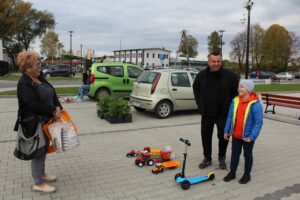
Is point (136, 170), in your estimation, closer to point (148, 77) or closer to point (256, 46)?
point (148, 77)

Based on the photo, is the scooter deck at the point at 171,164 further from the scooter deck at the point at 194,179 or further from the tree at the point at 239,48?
the tree at the point at 239,48

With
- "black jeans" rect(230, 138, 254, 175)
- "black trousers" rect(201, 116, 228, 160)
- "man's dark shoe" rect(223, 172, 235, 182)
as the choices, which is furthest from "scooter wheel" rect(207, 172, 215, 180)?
"black trousers" rect(201, 116, 228, 160)

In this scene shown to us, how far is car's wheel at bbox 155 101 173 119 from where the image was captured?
9453 mm

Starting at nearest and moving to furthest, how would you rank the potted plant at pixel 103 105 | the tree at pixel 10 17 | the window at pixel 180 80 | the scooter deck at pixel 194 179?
1. the scooter deck at pixel 194 179
2. the potted plant at pixel 103 105
3. the window at pixel 180 80
4. the tree at pixel 10 17

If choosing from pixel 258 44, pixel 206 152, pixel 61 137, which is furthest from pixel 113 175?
pixel 258 44

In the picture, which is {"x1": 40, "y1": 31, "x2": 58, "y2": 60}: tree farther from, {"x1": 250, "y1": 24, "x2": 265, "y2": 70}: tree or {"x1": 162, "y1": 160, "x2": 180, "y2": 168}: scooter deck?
{"x1": 162, "y1": 160, "x2": 180, "y2": 168}: scooter deck

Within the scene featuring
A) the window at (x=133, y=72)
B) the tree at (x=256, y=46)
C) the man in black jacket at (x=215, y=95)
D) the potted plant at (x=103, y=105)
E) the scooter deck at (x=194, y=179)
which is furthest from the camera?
the tree at (x=256, y=46)

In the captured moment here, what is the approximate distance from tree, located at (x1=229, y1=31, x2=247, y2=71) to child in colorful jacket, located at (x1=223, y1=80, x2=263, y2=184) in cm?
6554

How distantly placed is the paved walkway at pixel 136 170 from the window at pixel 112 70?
5.43 metres

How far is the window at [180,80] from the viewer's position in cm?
974

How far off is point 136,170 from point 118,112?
386cm

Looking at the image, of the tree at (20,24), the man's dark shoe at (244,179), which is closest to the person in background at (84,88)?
the man's dark shoe at (244,179)

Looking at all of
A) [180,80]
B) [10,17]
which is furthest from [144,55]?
[180,80]

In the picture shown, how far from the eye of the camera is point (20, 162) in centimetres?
523
